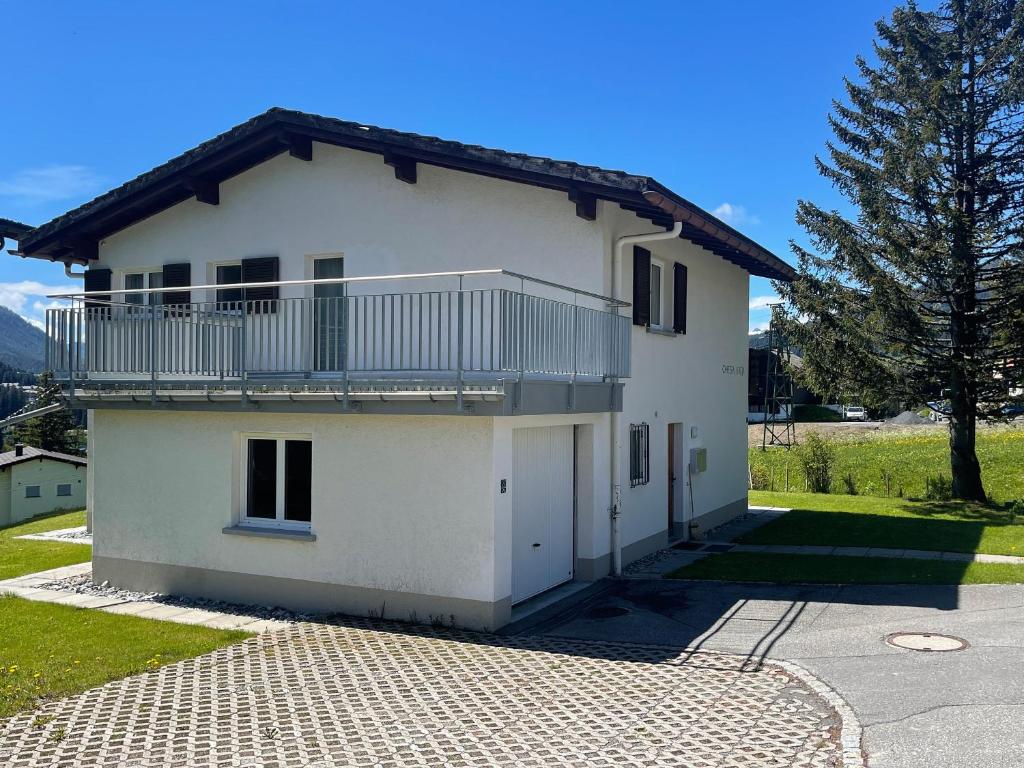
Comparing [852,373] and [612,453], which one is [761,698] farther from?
[852,373]

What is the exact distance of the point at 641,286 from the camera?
41.7 feet

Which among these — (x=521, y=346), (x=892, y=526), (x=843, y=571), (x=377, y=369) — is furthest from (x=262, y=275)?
(x=892, y=526)

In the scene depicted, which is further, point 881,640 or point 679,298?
point 679,298

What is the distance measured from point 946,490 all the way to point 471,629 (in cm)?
1630

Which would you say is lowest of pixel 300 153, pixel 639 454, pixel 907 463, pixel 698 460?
pixel 907 463

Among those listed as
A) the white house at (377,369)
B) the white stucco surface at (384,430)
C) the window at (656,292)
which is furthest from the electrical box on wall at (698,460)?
the window at (656,292)

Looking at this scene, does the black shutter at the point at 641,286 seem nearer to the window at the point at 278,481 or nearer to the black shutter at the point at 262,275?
the window at the point at 278,481

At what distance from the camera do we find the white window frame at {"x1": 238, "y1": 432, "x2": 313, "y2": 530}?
36.6 ft

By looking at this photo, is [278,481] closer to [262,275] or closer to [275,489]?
[275,489]

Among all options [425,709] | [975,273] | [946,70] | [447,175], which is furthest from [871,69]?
[425,709]

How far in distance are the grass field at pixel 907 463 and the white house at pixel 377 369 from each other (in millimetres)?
12129

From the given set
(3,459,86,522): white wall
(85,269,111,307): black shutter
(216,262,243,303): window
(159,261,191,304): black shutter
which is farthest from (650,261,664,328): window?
(3,459,86,522): white wall

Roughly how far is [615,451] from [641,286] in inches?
99.0

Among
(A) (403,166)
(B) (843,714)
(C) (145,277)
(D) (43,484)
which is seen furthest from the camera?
(D) (43,484)
